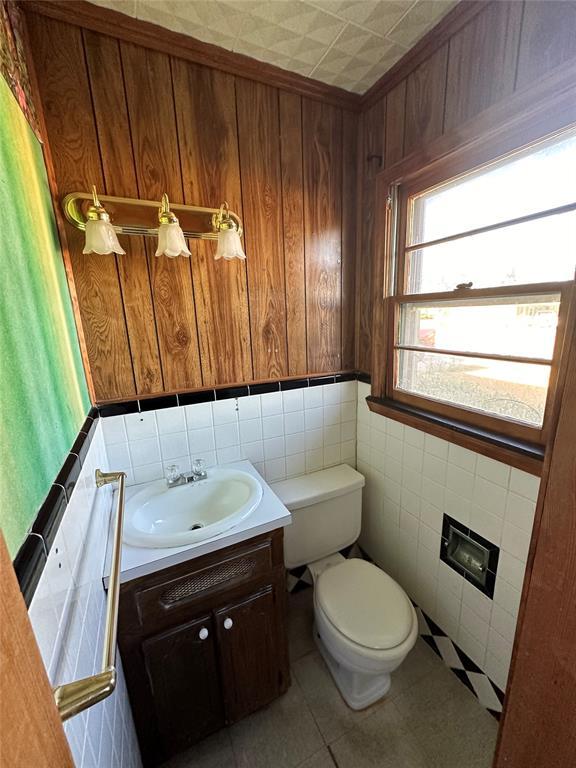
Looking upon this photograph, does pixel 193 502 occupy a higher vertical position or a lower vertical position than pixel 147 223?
lower

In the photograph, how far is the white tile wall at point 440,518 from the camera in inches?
41.5

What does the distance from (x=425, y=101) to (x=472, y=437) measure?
124cm

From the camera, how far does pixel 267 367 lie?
146 centimetres

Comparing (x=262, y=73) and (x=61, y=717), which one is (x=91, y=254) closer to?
(x=262, y=73)

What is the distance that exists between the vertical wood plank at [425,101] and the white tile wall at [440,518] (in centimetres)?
105

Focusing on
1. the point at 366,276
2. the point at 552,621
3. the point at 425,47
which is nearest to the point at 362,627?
the point at 552,621

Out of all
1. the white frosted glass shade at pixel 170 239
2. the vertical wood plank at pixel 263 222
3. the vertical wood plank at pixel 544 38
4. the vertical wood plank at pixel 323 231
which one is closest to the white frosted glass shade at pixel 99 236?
the white frosted glass shade at pixel 170 239

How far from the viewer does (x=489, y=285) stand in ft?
3.50

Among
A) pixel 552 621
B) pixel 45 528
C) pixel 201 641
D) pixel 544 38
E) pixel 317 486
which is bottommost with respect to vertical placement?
pixel 201 641

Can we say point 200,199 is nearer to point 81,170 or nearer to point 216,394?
point 81,170

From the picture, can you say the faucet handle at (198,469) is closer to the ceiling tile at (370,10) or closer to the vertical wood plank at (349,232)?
the vertical wood plank at (349,232)

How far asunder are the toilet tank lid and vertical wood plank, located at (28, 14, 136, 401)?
0.81 m

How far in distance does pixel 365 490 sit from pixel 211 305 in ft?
4.10

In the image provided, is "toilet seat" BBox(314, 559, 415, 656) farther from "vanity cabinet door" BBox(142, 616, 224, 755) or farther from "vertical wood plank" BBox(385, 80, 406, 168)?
"vertical wood plank" BBox(385, 80, 406, 168)
